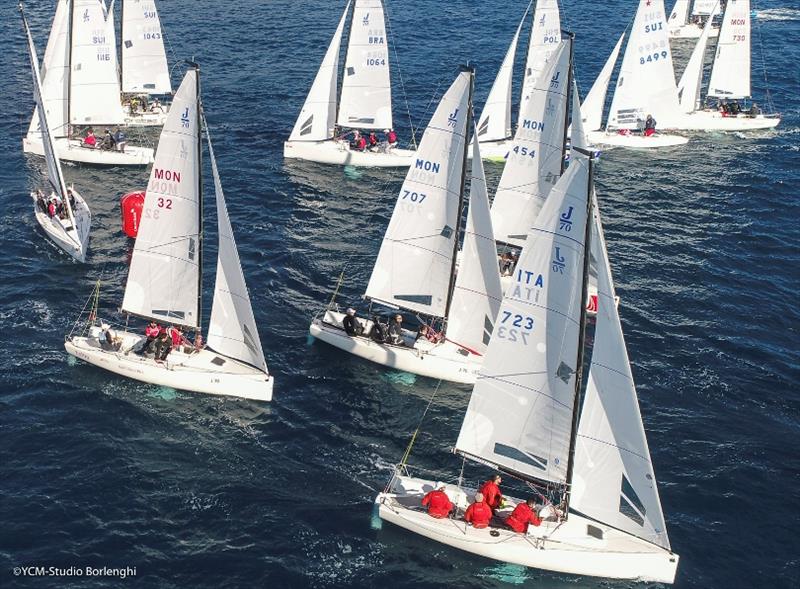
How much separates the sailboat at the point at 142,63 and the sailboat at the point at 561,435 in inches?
1922

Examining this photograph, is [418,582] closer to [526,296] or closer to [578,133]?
[526,296]

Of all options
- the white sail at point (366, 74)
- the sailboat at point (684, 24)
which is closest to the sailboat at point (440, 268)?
the white sail at point (366, 74)

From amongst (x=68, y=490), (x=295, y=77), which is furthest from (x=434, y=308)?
(x=295, y=77)

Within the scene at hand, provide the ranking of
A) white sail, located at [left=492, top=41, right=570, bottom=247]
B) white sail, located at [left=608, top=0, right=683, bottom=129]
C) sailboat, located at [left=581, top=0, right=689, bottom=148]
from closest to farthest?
white sail, located at [left=492, top=41, right=570, bottom=247], white sail, located at [left=608, top=0, right=683, bottom=129], sailboat, located at [left=581, top=0, right=689, bottom=148]

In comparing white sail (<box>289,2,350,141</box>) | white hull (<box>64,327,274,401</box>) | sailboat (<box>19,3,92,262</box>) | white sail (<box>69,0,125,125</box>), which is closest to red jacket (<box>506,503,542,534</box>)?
white hull (<box>64,327,274,401</box>)

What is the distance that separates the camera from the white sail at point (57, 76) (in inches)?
2852

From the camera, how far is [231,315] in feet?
158

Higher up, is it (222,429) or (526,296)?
(526,296)

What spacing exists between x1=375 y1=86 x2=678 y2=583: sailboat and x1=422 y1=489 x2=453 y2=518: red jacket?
37cm

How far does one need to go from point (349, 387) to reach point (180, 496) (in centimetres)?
1123

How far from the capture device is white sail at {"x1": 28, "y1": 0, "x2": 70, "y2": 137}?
238 ft

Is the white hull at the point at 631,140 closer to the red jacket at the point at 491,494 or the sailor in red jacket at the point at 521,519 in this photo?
the red jacket at the point at 491,494

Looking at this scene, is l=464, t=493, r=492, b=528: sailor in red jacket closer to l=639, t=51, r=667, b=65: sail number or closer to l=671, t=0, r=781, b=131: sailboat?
l=639, t=51, r=667, b=65: sail number

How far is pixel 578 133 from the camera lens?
5138 cm
